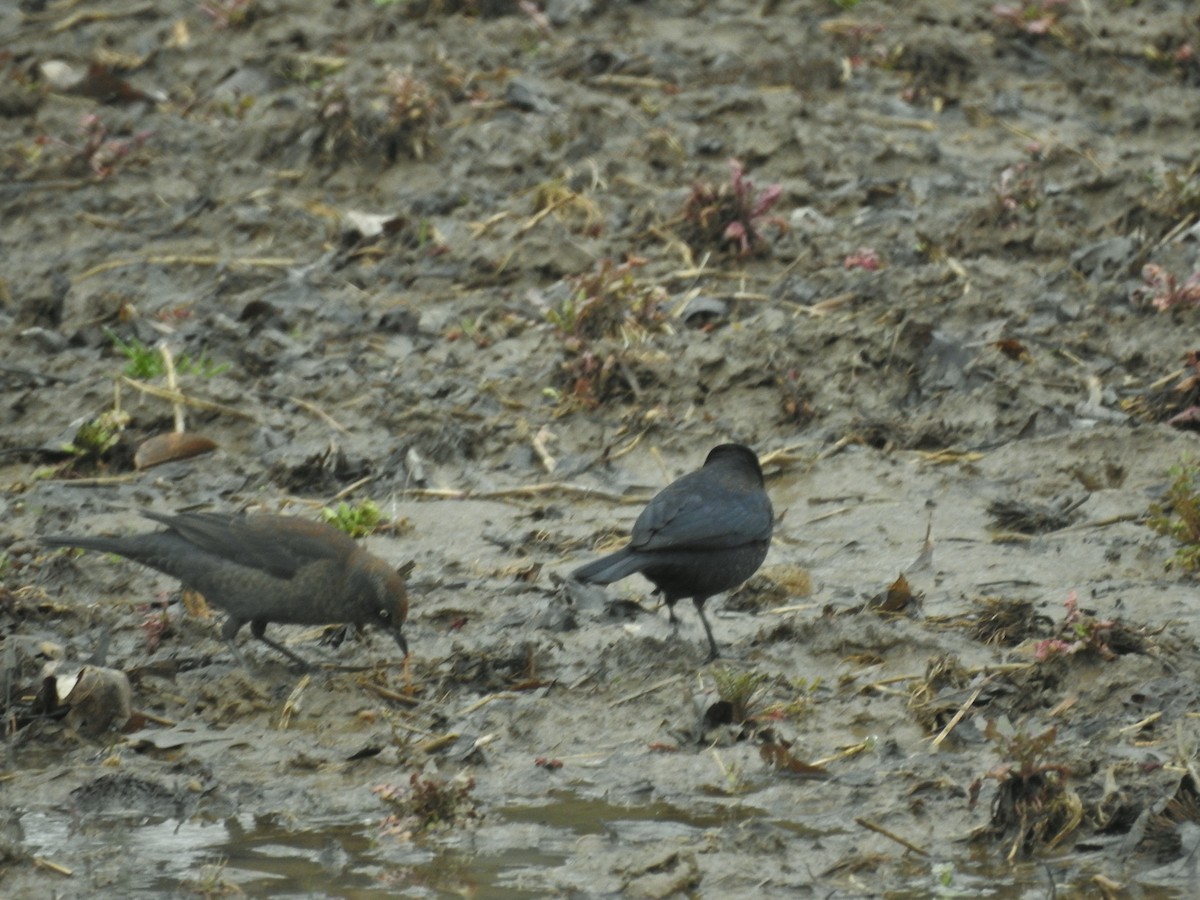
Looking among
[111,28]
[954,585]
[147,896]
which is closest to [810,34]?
[111,28]

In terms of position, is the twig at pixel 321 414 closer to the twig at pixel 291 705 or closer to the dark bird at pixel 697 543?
the dark bird at pixel 697 543

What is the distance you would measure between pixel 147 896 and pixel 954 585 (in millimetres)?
3807

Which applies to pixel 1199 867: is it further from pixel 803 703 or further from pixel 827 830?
pixel 803 703

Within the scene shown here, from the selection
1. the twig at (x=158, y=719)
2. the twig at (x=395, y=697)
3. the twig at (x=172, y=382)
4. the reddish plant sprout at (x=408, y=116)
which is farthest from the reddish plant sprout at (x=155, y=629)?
the reddish plant sprout at (x=408, y=116)

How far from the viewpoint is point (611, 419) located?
948cm

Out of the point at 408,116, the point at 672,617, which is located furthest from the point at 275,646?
the point at 408,116

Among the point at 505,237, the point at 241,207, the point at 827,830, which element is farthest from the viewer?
the point at 241,207

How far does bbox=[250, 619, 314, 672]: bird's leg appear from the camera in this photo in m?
7.35

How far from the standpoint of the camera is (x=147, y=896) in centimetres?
537

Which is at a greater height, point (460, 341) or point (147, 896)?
point (147, 896)

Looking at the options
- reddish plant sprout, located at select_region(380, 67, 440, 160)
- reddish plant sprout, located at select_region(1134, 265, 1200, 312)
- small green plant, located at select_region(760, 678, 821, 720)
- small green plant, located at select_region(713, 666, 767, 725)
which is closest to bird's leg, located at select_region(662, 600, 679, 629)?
small green plant, located at select_region(760, 678, 821, 720)

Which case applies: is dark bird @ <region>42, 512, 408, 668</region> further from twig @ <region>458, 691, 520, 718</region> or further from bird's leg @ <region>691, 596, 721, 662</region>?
bird's leg @ <region>691, 596, 721, 662</region>

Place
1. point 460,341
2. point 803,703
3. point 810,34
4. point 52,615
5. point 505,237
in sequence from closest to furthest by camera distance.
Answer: point 803,703 < point 52,615 < point 460,341 < point 505,237 < point 810,34

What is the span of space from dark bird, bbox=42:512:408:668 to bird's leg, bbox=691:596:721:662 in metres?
1.22
